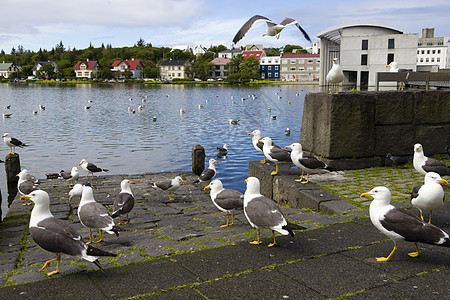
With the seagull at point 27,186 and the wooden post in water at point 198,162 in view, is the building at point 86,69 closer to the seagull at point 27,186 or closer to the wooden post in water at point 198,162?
the wooden post in water at point 198,162

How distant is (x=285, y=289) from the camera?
12.7 ft

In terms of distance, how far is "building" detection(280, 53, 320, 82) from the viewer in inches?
5502

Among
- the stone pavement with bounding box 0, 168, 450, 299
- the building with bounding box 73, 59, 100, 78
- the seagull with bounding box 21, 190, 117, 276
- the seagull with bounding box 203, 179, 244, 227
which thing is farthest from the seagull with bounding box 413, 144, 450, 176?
the building with bounding box 73, 59, 100, 78

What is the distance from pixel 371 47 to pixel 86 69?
394 ft

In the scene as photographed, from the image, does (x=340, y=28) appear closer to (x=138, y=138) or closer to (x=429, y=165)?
(x=138, y=138)

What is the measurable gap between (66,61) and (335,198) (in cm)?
17334

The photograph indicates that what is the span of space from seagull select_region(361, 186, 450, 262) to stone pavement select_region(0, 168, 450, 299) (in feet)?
0.86

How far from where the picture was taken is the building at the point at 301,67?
140 m

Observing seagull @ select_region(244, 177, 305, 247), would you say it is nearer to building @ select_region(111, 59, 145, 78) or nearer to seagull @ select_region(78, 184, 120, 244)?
seagull @ select_region(78, 184, 120, 244)

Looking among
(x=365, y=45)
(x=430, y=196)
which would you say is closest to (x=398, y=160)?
(x=430, y=196)

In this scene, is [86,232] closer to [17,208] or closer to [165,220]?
[165,220]

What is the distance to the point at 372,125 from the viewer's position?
973 centimetres

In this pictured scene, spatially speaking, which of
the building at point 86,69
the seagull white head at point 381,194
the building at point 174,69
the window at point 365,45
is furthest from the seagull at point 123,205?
the building at point 86,69

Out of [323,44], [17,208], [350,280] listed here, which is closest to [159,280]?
[350,280]
